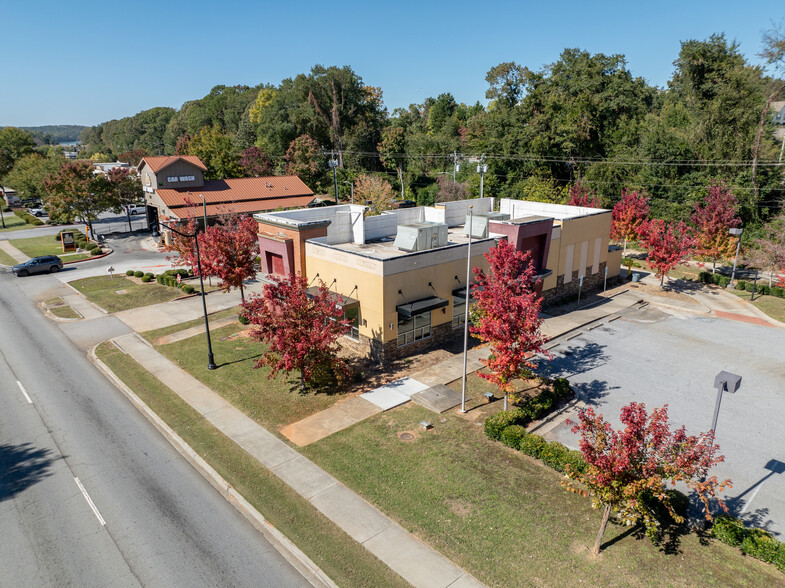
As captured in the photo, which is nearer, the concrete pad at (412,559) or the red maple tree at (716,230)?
the concrete pad at (412,559)

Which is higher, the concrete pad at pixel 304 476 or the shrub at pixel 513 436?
the shrub at pixel 513 436

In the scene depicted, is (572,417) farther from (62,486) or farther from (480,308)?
(62,486)

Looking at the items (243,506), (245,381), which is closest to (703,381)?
(243,506)

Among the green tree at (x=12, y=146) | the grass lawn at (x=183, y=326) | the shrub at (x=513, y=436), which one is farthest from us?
the green tree at (x=12, y=146)

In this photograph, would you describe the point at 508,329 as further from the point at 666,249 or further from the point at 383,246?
the point at 666,249

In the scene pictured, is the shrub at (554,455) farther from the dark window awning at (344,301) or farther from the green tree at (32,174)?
the green tree at (32,174)

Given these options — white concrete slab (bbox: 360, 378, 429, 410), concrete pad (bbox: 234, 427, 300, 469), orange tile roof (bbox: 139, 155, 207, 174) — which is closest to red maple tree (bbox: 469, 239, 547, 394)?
white concrete slab (bbox: 360, 378, 429, 410)

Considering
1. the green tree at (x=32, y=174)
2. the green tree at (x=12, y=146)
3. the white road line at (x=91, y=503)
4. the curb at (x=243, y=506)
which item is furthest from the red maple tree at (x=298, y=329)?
the green tree at (x=12, y=146)

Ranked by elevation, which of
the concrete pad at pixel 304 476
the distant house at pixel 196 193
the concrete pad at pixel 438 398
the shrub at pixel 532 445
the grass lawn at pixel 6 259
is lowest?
the concrete pad at pixel 304 476
